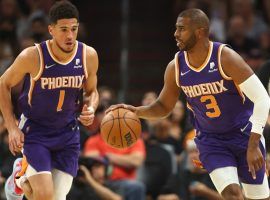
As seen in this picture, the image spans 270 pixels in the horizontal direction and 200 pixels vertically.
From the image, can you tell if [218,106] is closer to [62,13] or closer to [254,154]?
[254,154]

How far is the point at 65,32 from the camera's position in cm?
737

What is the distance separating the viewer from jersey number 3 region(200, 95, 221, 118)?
23.4 feet

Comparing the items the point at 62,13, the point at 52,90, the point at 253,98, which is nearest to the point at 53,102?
the point at 52,90

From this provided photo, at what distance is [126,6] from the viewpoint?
1404 cm

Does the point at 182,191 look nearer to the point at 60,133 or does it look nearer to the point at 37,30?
the point at 60,133

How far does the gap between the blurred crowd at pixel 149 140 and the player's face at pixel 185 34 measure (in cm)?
163

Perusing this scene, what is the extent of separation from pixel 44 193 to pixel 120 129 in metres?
1.03

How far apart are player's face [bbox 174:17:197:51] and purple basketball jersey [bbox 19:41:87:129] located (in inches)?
41.7

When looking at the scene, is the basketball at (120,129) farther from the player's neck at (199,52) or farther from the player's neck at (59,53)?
the player's neck at (199,52)

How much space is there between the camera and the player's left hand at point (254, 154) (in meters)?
6.73

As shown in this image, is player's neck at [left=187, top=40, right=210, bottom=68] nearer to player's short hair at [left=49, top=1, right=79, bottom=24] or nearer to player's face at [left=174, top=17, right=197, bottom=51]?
player's face at [left=174, top=17, right=197, bottom=51]

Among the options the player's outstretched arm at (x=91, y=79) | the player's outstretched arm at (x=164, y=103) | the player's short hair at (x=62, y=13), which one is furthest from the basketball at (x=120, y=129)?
the player's short hair at (x=62, y=13)

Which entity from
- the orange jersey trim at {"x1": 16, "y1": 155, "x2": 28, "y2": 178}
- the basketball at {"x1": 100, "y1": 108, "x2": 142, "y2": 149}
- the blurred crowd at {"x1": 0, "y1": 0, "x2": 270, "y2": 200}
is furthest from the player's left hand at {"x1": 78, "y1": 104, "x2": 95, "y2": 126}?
the blurred crowd at {"x1": 0, "y1": 0, "x2": 270, "y2": 200}

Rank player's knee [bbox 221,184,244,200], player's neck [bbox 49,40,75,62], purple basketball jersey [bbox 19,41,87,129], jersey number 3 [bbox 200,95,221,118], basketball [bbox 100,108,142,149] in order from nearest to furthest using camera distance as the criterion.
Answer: player's knee [bbox 221,184,244,200], jersey number 3 [bbox 200,95,221,118], purple basketball jersey [bbox 19,41,87,129], player's neck [bbox 49,40,75,62], basketball [bbox 100,108,142,149]
